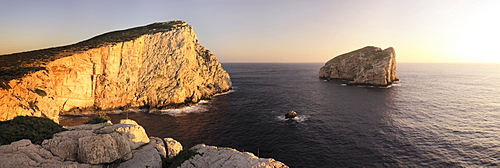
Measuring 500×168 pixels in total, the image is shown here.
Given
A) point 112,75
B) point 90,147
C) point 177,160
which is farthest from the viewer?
point 112,75

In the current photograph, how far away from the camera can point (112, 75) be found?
59938 mm

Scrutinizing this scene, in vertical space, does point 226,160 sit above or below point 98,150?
below

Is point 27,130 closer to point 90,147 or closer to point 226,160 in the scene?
point 90,147

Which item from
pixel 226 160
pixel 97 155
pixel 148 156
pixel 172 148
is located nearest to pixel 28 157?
pixel 97 155

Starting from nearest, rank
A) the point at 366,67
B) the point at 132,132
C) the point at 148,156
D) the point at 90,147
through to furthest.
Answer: the point at 90,147 < the point at 148,156 < the point at 132,132 < the point at 366,67

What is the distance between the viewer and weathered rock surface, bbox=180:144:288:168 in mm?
18531

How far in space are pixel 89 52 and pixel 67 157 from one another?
4936cm

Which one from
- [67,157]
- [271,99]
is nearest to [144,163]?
[67,157]

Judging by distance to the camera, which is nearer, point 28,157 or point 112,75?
point 28,157

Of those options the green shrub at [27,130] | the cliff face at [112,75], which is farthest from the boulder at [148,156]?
A: the cliff face at [112,75]

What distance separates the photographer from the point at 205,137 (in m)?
40.6

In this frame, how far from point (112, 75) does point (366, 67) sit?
123m

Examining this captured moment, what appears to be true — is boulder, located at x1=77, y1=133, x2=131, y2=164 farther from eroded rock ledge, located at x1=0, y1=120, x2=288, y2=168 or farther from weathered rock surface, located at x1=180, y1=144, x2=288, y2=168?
weathered rock surface, located at x1=180, y1=144, x2=288, y2=168

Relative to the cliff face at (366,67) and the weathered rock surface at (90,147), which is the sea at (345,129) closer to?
the weathered rock surface at (90,147)
